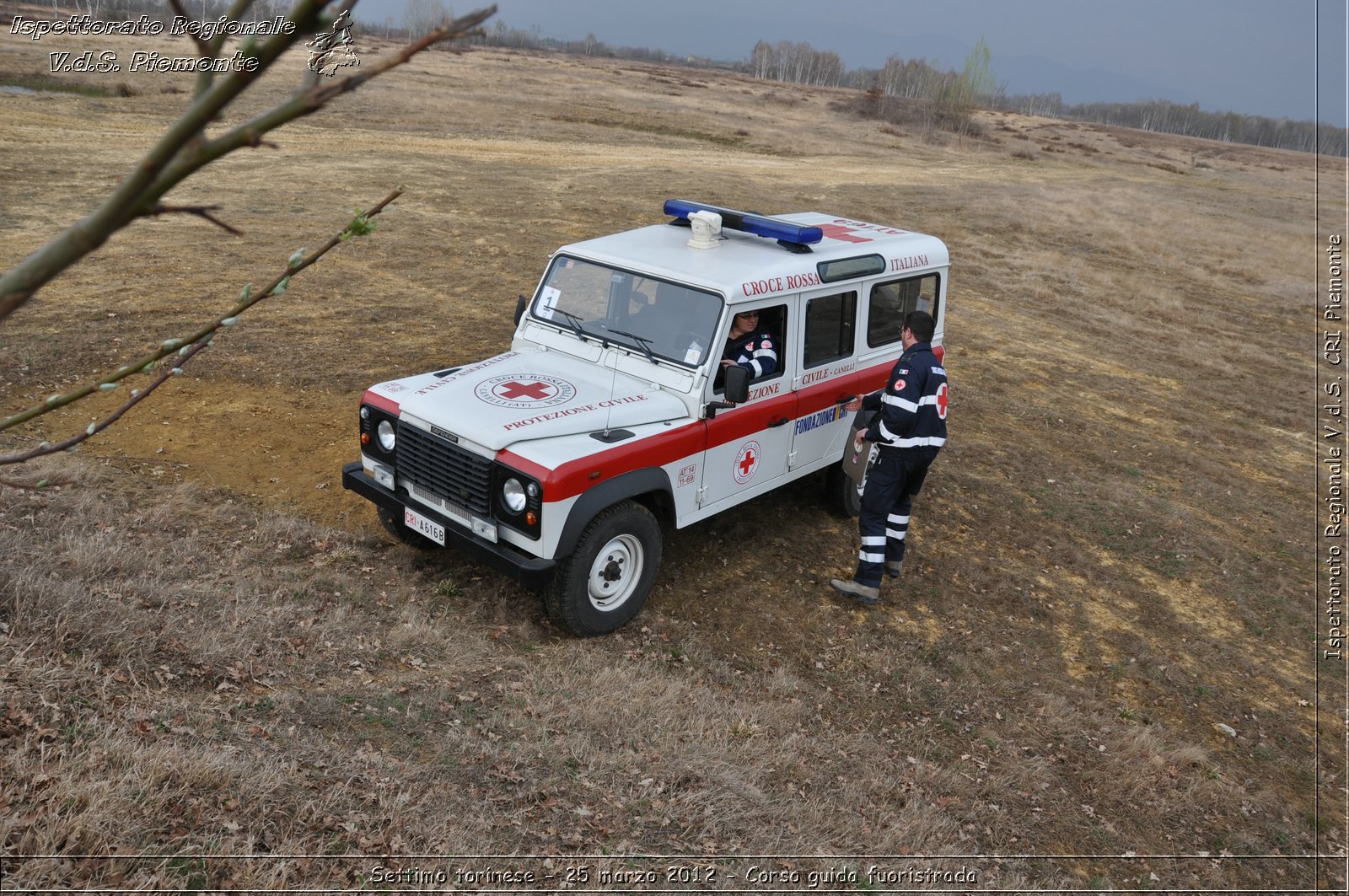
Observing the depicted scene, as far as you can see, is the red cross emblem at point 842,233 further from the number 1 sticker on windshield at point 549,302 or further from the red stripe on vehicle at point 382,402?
the red stripe on vehicle at point 382,402

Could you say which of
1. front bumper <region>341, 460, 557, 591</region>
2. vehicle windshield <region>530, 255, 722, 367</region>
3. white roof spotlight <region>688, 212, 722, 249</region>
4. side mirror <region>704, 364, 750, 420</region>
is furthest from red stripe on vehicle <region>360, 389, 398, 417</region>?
white roof spotlight <region>688, 212, 722, 249</region>

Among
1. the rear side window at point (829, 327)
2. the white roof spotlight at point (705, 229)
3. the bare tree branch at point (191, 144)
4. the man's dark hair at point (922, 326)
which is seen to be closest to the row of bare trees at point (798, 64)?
the rear side window at point (829, 327)

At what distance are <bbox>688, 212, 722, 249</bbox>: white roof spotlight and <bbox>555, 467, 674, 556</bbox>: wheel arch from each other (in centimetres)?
192

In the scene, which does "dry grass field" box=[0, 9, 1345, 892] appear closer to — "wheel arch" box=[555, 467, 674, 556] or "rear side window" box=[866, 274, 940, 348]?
"wheel arch" box=[555, 467, 674, 556]

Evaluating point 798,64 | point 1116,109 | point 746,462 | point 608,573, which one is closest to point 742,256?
point 746,462

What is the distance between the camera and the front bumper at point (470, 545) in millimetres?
5270

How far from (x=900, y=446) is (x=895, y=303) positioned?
149 centimetres

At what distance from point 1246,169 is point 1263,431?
5263cm

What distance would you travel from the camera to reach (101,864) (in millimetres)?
3025

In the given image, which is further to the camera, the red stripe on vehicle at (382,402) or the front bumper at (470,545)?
the red stripe on vehicle at (382,402)

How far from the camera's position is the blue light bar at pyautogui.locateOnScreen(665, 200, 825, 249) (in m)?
6.67

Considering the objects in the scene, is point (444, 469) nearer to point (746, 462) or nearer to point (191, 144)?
point (746, 462)

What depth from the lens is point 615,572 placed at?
19.3 ft

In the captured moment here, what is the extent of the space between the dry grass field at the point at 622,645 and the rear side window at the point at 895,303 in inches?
62.7
